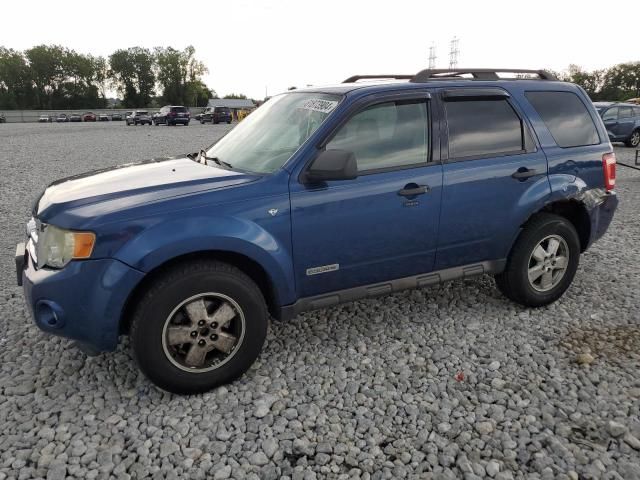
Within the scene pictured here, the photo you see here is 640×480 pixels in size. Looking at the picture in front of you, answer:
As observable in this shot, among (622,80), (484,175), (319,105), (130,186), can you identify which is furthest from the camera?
(622,80)

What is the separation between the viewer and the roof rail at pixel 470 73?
385 centimetres

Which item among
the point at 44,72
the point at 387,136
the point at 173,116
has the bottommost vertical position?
the point at 387,136

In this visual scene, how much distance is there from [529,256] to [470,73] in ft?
5.09

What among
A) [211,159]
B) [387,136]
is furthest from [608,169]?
[211,159]

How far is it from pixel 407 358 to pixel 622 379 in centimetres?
136

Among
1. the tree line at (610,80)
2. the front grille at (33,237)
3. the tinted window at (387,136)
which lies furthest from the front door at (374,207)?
the tree line at (610,80)

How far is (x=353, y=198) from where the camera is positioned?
130 inches

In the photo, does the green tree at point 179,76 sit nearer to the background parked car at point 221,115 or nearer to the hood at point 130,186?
the background parked car at point 221,115

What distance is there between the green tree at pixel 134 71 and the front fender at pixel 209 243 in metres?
108

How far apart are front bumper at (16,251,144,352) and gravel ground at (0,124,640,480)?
50 cm

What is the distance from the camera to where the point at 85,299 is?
2781mm

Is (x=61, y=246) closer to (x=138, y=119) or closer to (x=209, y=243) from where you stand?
(x=209, y=243)

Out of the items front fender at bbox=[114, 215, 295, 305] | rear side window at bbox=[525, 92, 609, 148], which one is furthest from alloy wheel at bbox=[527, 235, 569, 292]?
front fender at bbox=[114, 215, 295, 305]

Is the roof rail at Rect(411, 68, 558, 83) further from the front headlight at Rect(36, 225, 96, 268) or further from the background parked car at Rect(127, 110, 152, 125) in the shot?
the background parked car at Rect(127, 110, 152, 125)
